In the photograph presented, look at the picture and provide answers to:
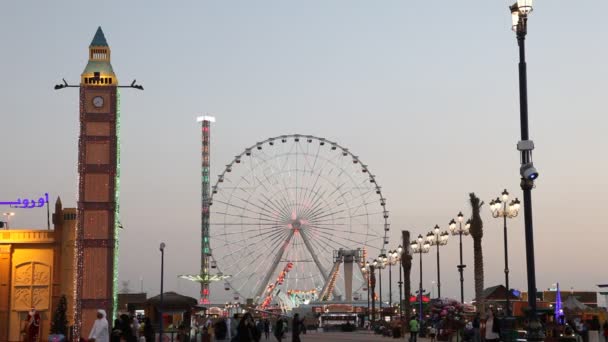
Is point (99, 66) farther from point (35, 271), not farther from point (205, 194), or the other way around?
point (205, 194)

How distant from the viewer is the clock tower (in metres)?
71.5

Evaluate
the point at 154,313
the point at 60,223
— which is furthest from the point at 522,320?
the point at 60,223

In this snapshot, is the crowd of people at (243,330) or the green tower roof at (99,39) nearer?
the crowd of people at (243,330)

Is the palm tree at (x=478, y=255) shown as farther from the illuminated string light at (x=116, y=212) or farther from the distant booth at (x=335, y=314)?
the distant booth at (x=335, y=314)

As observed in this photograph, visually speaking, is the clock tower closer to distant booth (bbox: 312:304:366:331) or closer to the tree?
the tree

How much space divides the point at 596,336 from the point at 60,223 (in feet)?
142

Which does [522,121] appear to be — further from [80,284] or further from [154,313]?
[80,284]

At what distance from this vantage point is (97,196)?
7331 cm

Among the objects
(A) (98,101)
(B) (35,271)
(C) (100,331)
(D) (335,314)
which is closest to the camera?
(C) (100,331)

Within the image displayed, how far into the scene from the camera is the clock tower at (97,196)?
2815 inches

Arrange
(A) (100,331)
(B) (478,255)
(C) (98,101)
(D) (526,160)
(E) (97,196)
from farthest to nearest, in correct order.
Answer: (C) (98,101) → (E) (97,196) → (B) (478,255) → (A) (100,331) → (D) (526,160)

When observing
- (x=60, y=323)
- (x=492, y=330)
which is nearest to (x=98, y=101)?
(x=60, y=323)

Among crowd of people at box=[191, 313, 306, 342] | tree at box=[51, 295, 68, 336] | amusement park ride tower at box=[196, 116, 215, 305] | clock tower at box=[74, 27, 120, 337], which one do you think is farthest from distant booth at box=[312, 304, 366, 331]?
crowd of people at box=[191, 313, 306, 342]

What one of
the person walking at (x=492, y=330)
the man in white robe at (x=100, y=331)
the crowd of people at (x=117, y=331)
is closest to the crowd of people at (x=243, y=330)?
the crowd of people at (x=117, y=331)
